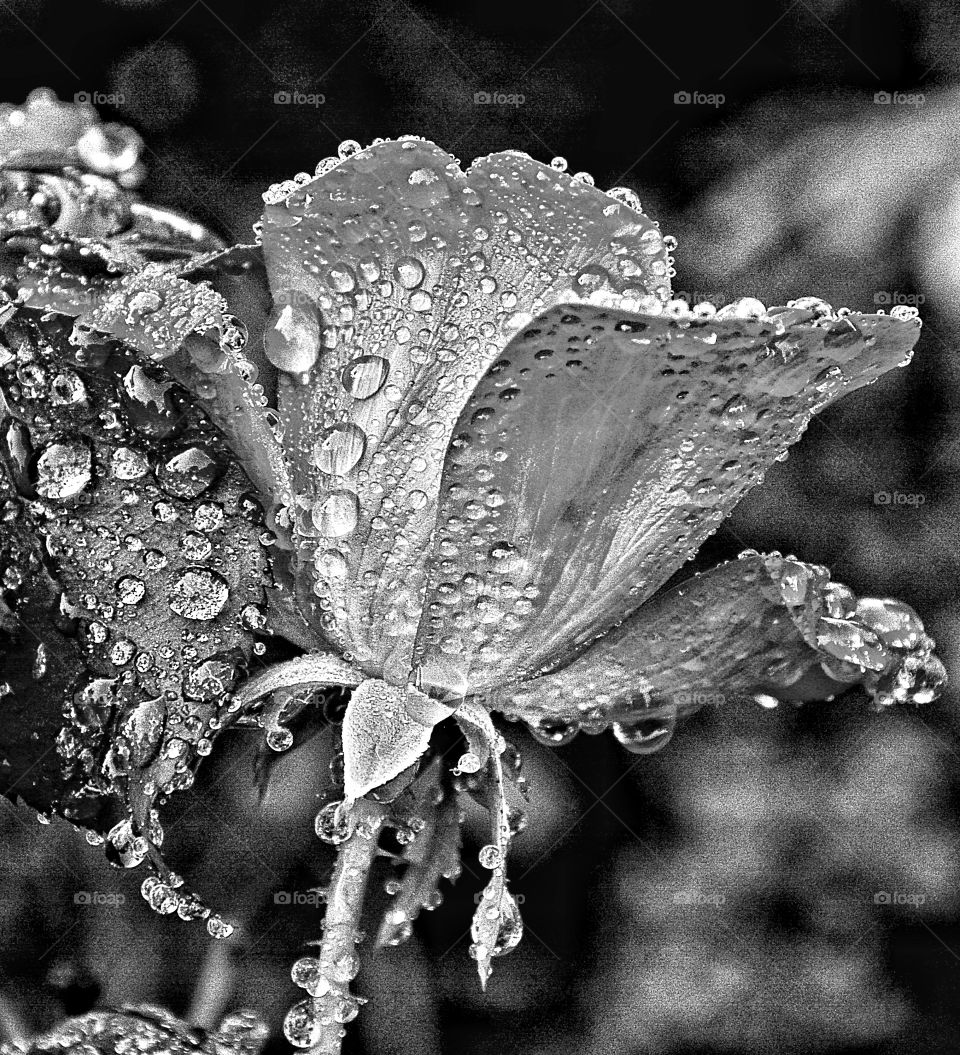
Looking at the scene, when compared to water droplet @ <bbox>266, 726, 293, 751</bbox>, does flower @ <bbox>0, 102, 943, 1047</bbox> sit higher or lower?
higher

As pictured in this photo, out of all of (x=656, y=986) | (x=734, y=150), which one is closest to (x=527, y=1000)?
(x=656, y=986)
